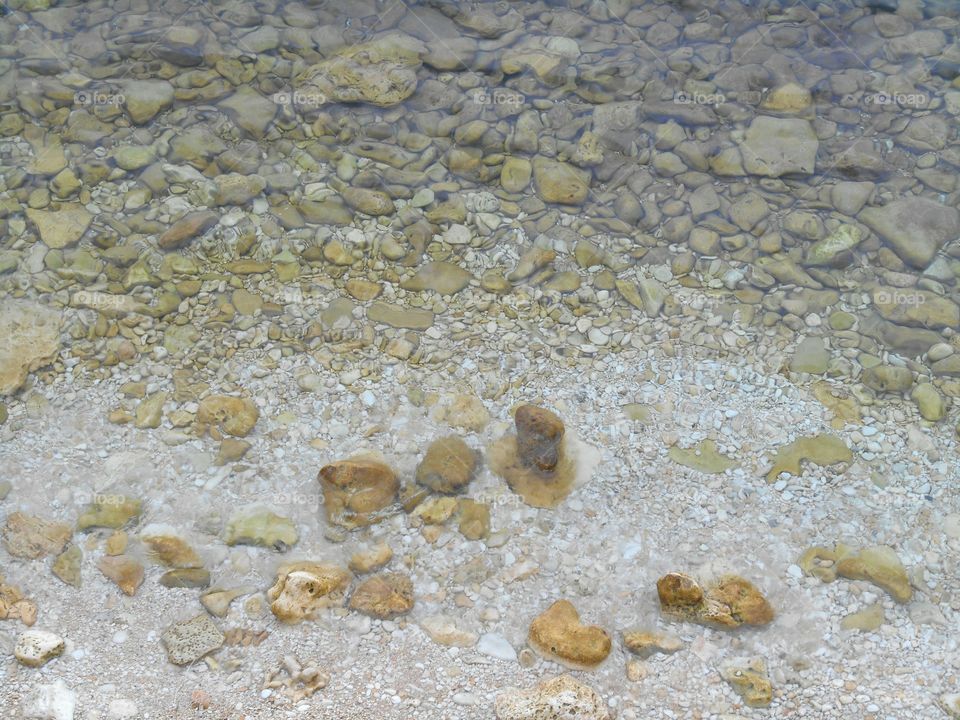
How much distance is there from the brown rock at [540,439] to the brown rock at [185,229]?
228cm

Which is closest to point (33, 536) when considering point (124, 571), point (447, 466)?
point (124, 571)

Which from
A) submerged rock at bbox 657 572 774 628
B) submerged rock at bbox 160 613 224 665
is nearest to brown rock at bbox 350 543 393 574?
submerged rock at bbox 160 613 224 665

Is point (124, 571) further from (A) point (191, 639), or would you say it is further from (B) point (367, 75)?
(B) point (367, 75)

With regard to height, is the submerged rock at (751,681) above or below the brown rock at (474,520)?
below

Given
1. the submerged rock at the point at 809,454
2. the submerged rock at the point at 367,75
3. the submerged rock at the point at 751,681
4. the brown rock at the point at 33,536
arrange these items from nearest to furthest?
the submerged rock at the point at 751,681 → the brown rock at the point at 33,536 → the submerged rock at the point at 809,454 → the submerged rock at the point at 367,75

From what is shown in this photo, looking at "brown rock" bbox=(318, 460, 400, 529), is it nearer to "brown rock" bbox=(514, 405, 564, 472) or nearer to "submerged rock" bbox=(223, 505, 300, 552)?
"submerged rock" bbox=(223, 505, 300, 552)

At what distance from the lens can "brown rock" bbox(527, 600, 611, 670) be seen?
3.95m

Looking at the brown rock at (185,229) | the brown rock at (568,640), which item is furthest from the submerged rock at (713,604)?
the brown rock at (185,229)

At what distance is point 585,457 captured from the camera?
4.66 m

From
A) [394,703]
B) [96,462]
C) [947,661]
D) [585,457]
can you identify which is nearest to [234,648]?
[394,703]

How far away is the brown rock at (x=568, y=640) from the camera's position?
3951mm

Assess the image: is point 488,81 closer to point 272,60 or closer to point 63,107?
point 272,60

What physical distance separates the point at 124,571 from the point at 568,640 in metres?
2.07

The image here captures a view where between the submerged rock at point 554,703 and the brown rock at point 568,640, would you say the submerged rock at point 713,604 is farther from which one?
the submerged rock at point 554,703
